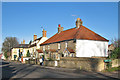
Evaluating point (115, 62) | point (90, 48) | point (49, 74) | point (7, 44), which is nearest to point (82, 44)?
point (90, 48)

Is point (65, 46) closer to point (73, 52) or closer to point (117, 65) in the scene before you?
point (73, 52)

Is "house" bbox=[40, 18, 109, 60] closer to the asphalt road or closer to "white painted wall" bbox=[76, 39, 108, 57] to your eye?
"white painted wall" bbox=[76, 39, 108, 57]

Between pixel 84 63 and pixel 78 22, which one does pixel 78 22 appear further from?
pixel 84 63

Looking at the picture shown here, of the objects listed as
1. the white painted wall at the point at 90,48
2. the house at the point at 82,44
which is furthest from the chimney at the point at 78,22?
the white painted wall at the point at 90,48

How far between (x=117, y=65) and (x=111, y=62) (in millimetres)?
1349

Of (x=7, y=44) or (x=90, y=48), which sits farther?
(x=7, y=44)

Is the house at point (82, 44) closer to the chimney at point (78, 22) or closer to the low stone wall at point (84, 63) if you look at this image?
the chimney at point (78, 22)

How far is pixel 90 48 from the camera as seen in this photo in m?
37.2

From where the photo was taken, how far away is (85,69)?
20.7 meters

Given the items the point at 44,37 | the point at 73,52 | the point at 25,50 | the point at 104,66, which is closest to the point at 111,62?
the point at 104,66

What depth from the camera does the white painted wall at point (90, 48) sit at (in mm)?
36094

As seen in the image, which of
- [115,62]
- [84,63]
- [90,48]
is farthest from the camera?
[90,48]

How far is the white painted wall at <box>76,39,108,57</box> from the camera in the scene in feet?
118

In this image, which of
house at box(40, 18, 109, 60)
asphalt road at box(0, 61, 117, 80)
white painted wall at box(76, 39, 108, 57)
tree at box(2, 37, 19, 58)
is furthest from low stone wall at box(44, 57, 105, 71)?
tree at box(2, 37, 19, 58)
